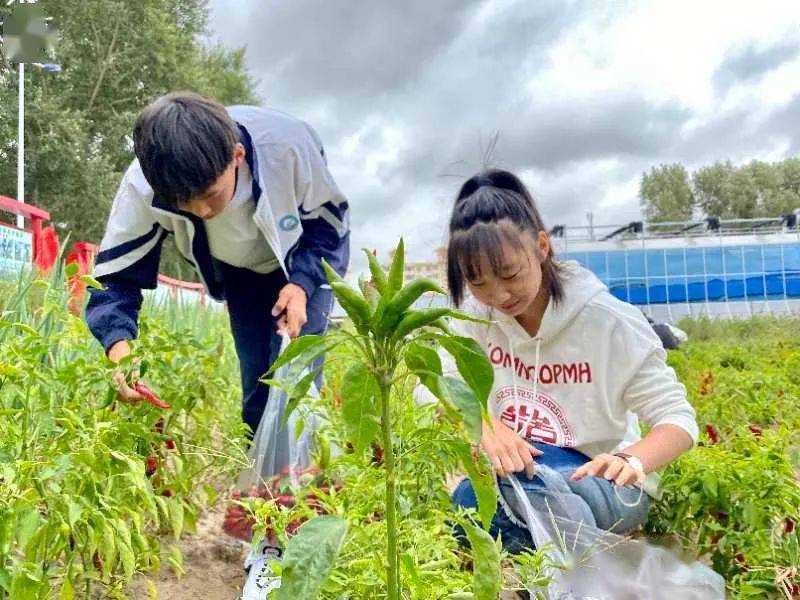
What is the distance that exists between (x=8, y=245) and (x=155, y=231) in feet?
11.8

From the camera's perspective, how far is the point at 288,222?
2080 mm

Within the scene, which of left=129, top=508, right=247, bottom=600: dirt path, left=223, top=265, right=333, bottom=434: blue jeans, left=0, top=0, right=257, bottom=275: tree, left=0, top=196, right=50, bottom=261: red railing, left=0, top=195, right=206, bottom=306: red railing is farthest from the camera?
left=0, top=0, right=257, bottom=275: tree

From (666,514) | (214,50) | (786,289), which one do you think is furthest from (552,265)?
(214,50)

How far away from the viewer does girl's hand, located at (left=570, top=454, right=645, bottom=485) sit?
1.45 m

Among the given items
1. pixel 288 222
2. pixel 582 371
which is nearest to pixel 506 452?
pixel 582 371

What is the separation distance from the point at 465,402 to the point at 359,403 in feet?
0.37

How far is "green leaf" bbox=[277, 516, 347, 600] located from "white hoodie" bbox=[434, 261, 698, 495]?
3.83 feet

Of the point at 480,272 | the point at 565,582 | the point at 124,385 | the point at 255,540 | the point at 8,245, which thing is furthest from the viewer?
the point at 8,245

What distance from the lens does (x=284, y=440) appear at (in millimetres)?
1934

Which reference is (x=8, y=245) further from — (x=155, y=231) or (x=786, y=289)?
(x=786, y=289)

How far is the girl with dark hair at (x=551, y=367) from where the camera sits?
68.4 inches

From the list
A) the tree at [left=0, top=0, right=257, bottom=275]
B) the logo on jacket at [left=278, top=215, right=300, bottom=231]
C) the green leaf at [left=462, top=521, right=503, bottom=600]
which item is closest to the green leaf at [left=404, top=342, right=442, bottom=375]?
the green leaf at [left=462, top=521, right=503, bottom=600]

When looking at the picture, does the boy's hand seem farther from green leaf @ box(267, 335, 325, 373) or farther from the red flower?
the red flower

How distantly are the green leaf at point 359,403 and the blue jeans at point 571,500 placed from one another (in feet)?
3.07
